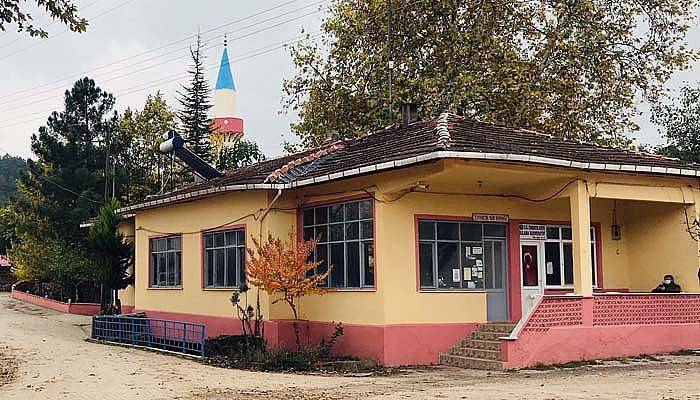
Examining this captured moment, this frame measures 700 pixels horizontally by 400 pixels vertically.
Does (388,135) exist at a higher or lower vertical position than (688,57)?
lower

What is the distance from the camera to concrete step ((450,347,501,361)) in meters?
16.5

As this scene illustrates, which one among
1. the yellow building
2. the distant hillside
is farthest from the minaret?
the distant hillside

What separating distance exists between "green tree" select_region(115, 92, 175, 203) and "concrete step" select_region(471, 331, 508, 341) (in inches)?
1070

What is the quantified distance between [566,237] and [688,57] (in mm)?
14101

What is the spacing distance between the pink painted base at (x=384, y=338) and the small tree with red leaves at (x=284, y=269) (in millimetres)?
887

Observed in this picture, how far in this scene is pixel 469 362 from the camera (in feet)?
54.9

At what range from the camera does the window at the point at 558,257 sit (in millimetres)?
19562

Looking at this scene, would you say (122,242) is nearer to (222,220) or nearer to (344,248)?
(222,220)

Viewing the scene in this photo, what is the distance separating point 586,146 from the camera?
65.0ft

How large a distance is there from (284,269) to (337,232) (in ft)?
5.72

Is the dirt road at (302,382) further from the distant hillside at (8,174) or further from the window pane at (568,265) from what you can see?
the distant hillside at (8,174)

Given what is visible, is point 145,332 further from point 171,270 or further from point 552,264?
point 552,264

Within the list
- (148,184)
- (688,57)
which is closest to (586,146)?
(688,57)

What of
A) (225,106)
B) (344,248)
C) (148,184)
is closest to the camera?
(344,248)
